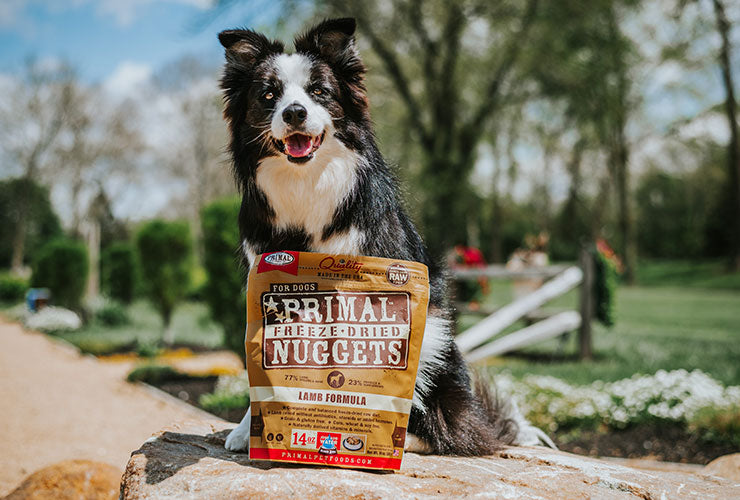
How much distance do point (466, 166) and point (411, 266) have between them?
12.0 meters

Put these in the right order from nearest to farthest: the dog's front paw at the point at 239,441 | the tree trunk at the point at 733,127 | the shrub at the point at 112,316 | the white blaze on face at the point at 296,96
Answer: the white blaze on face at the point at 296,96 < the dog's front paw at the point at 239,441 < the shrub at the point at 112,316 < the tree trunk at the point at 733,127

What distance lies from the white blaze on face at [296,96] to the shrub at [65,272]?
14669 mm

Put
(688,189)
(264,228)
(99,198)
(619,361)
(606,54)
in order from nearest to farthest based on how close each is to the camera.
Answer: (264,228)
(619,361)
(606,54)
(99,198)
(688,189)

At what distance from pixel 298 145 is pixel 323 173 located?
17cm

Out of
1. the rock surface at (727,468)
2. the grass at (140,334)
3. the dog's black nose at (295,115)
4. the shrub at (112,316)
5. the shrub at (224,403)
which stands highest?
the dog's black nose at (295,115)

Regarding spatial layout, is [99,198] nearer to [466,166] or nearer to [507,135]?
[466,166]

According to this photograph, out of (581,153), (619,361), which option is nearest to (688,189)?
(581,153)

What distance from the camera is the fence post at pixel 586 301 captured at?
9.20 m

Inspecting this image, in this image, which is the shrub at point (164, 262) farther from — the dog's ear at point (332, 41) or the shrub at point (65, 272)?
the dog's ear at point (332, 41)

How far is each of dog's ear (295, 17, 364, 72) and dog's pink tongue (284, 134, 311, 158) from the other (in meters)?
0.44

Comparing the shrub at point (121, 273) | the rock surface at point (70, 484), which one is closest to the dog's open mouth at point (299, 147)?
the rock surface at point (70, 484)

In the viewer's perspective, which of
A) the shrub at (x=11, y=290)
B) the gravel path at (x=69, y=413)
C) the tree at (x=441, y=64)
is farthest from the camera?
the shrub at (x=11, y=290)

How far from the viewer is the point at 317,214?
7.84 ft

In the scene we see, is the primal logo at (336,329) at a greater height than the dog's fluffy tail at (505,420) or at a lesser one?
greater
